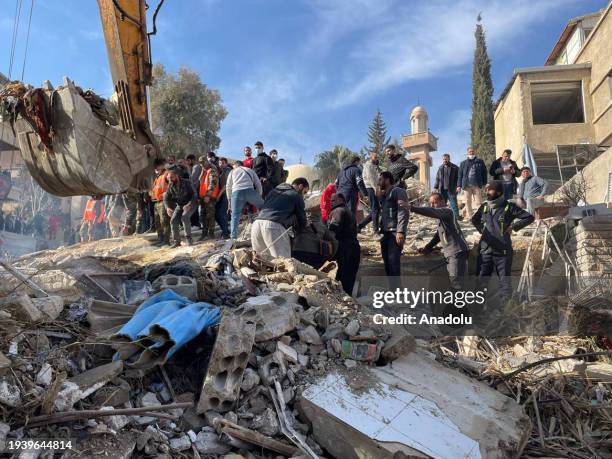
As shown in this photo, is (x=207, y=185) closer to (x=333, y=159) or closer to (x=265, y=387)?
(x=265, y=387)

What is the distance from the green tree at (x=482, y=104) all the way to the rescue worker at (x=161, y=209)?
943 inches

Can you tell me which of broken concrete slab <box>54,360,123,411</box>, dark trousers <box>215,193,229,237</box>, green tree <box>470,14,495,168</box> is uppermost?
green tree <box>470,14,495,168</box>

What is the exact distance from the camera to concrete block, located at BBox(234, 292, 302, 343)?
349 cm

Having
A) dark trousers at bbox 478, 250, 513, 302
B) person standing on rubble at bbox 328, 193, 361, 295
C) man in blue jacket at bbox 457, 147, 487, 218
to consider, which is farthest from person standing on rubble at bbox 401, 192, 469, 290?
man in blue jacket at bbox 457, 147, 487, 218

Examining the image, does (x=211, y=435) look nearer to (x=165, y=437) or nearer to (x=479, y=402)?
(x=165, y=437)

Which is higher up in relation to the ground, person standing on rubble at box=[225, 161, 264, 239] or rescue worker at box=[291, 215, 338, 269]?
person standing on rubble at box=[225, 161, 264, 239]

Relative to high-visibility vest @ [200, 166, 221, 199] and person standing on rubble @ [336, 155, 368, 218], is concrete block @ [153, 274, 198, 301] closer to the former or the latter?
high-visibility vest @ [200, 166, 221, 199]

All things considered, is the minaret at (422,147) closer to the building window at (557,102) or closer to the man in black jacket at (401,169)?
the building window at (557,102)

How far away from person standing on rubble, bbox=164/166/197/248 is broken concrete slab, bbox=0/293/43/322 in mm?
4570

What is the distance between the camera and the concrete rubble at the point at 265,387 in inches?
103

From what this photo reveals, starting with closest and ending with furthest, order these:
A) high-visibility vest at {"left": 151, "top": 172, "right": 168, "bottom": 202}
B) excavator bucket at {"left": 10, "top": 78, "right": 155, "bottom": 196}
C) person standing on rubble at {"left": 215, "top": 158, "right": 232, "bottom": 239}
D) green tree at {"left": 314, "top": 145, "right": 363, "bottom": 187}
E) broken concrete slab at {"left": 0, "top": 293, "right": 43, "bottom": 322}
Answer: broken concrete slab at {"left": 0, "top": 293, "right": 43, "bottom": 322}, excavator bucket at {"left": 10, "top": 78, "right": 155, "bottom": 196}, high-visibility vest at {"left": 151, "top": 172, "right": 168, "bottom": 202}, person standing on rubble at {"left": 215, "top": 158, "right": 232, "bottom": 239}, green tree at {"left": 314, "top": 145, "right": 363, "bottom": 187}

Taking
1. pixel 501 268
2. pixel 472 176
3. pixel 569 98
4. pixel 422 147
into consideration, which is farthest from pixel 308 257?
pixel 422 147

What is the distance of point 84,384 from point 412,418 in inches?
84.2

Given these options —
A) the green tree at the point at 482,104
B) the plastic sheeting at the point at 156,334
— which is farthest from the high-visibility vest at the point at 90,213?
the green tree at the point at 482,104
